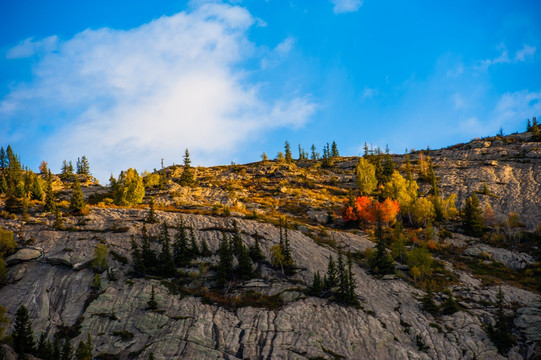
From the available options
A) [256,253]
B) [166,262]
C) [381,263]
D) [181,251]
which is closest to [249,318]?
[256,253]

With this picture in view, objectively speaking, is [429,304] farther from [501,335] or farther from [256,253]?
[256,253]

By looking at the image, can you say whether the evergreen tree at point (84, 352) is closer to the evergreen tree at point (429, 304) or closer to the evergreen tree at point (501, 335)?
the evergreen tree at point (429, 304)

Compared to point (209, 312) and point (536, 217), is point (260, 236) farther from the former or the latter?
point (536, 217)

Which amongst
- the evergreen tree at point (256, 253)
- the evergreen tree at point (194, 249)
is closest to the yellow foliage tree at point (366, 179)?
the evergreen tree at point (256, 253)

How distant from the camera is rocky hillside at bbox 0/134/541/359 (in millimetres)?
42719

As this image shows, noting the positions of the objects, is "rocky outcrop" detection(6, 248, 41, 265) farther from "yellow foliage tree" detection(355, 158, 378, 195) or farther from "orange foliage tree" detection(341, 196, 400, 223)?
"yellow foliage tree" detection(355, 158, 378, 195)

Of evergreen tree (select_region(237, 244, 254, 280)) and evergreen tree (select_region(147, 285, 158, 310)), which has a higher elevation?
evergreen tree (select_region(237, 244, 254, 280))

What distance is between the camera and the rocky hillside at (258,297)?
42719 mm

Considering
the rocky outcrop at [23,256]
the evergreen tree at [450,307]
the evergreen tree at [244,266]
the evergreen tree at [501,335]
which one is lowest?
the evergreen tree at [501,335]

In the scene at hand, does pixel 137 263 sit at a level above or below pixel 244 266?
above

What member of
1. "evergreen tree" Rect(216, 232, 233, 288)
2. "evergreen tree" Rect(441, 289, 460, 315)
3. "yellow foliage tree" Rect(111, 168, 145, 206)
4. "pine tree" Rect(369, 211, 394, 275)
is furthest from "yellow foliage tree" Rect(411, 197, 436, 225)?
"yellow foliage tree" Rect(111, 168, 145, 206)

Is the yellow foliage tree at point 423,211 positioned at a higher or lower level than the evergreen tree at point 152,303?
higher

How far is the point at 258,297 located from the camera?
174 ft

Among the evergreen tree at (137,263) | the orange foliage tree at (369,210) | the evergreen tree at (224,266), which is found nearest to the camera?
the evergreen tree at (224,266)
